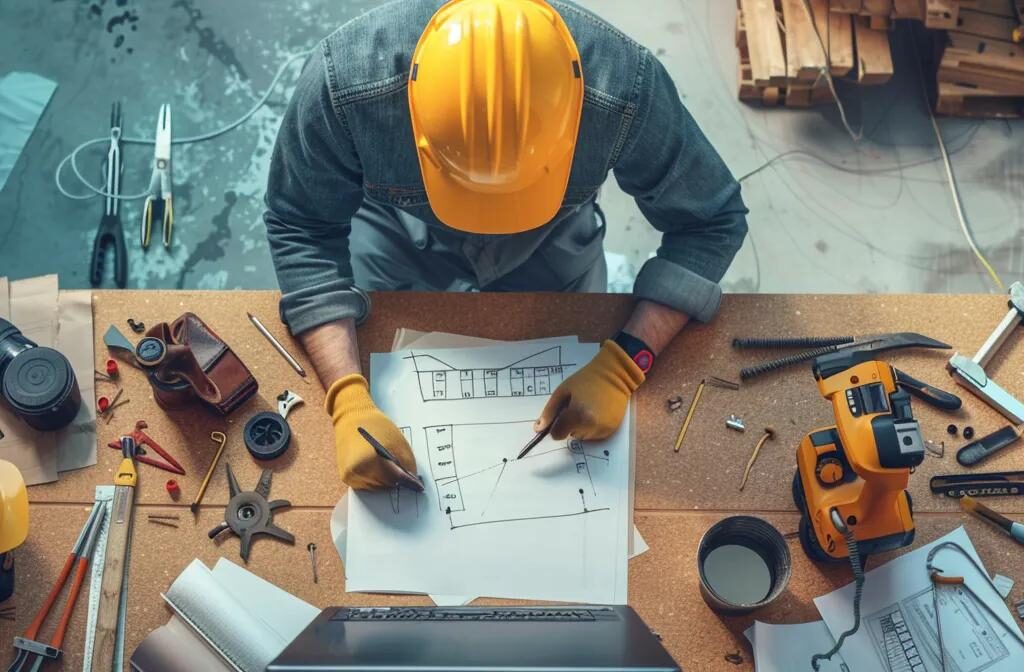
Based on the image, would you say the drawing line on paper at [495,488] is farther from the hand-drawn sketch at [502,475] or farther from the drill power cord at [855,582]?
the drill power cord at [855,582]

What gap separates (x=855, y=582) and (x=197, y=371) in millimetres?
1055

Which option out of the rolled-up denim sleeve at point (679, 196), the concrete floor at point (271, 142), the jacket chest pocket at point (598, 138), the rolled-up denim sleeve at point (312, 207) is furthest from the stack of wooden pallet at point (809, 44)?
the rolled-up denim sleeve at point (312, 207)

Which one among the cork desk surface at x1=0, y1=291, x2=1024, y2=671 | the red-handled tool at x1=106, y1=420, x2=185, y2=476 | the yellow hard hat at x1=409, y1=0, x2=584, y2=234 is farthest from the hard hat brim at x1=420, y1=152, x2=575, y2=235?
the red-handled tool at x1=106, y1=420, x2=185, y2=476

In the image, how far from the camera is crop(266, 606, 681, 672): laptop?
0.91m

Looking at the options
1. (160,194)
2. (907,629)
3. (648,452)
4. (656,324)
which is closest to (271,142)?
(160,194)

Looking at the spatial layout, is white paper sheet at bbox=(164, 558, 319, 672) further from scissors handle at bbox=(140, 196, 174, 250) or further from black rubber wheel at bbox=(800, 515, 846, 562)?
scissors handle at bbox=(140, 196, 174, 250)

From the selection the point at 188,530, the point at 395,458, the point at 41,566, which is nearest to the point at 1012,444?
the point at 395,458

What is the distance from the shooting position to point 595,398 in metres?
1.39

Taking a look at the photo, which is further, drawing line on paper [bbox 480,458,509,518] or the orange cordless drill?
drawing line on paper [bbox 480,458,509,518]

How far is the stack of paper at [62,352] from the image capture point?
1400mm

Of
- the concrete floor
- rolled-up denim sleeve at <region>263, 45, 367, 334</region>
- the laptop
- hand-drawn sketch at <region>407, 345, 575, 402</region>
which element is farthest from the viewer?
the concrete floor

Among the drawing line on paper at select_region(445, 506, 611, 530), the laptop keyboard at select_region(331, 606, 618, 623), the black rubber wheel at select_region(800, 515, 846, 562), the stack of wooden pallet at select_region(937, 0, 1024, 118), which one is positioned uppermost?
the stack of wooden pallet at select_region(937, 0, 1024, 118)

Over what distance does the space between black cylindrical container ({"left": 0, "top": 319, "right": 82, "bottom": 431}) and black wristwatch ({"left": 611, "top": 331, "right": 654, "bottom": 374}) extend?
874 millimetres

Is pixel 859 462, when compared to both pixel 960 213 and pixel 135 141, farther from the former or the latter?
pixel 135 141
